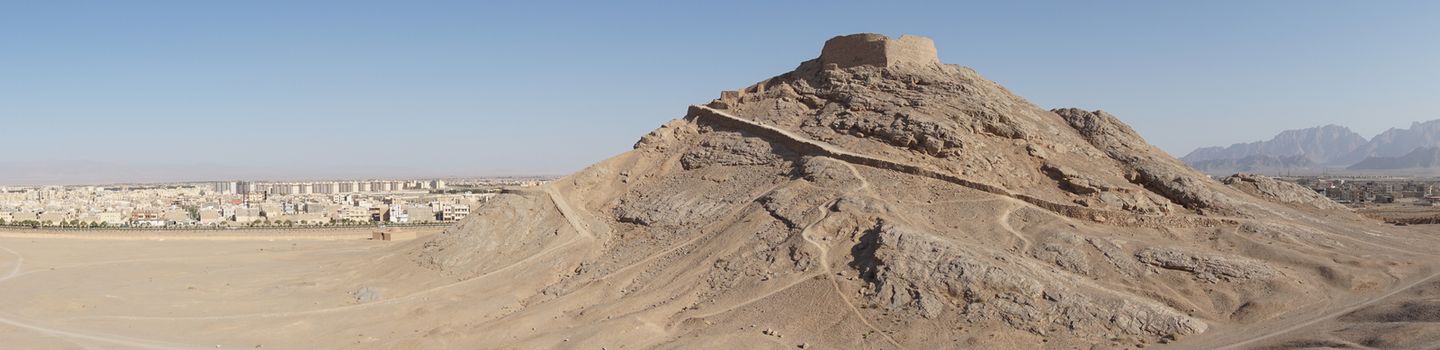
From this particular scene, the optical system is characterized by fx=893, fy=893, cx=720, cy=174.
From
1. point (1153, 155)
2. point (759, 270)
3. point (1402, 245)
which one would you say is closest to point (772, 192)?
Result: point (759, 270)

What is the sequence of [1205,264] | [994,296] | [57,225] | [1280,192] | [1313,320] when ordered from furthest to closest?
[57,225] < [1280,192] < [1205,264] < [994,296] < [1313,320]

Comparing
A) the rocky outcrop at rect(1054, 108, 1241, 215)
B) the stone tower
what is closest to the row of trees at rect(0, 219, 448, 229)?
the stone tower

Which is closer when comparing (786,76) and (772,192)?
(772,192)

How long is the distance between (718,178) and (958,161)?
678 cm

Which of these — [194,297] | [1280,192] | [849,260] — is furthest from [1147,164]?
[194,297]

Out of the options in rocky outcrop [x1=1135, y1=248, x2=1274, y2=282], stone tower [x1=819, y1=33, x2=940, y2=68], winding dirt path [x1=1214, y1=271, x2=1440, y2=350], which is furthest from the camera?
stone tower [x1=819, y1=33, x2=940, y2=68]

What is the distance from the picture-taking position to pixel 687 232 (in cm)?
2327

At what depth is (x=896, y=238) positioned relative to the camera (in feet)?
62.2

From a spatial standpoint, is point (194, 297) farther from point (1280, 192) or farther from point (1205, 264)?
point (1280, 192)

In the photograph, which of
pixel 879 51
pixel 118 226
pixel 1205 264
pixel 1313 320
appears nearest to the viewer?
pixel 1313 320

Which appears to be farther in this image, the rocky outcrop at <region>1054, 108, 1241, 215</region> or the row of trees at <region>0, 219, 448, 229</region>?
the row of trees at <region>0, 219, 448, 229</region>

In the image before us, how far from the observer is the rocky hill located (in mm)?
17125

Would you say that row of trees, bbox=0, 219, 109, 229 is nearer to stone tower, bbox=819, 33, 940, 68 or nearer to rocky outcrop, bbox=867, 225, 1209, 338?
stone tower, bbox=819, 33, 940, 68

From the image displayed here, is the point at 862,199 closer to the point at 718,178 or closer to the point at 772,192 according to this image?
the point at 772,192
